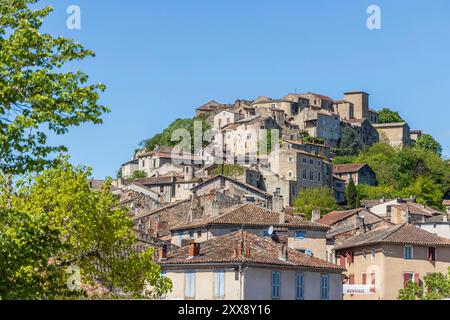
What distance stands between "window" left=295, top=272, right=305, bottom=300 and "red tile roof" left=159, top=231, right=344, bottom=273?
1.73 ft

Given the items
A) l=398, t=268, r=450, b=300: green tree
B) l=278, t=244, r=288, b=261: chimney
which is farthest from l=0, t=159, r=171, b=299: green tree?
l=398, t=268, r=450, b=300: green tree

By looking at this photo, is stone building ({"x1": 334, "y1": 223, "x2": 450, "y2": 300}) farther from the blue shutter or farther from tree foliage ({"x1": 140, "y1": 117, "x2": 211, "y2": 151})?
tree foliage ({"x1": 140, "y1": 117, "x2": 211, "y2": 151})

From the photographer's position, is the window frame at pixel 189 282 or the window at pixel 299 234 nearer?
the window frame at pixel 189 282

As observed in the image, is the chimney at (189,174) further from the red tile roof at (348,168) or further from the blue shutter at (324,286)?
the blue shutter at (324,286)

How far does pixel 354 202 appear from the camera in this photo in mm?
143375

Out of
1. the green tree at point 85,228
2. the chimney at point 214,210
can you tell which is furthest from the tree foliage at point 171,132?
the green tree at point 85,228

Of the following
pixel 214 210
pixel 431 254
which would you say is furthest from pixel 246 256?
pixel 214 210

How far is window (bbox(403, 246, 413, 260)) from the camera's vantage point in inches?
2520

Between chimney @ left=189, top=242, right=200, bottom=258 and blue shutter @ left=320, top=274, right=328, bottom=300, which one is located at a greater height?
chimney @ left=189, top=242, right=200, bottom=258

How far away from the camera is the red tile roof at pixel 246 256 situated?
46.9 meters

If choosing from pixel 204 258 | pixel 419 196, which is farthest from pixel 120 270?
pixel 419 196

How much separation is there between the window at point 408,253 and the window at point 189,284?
20.8 meters

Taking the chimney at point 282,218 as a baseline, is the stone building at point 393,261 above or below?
below
